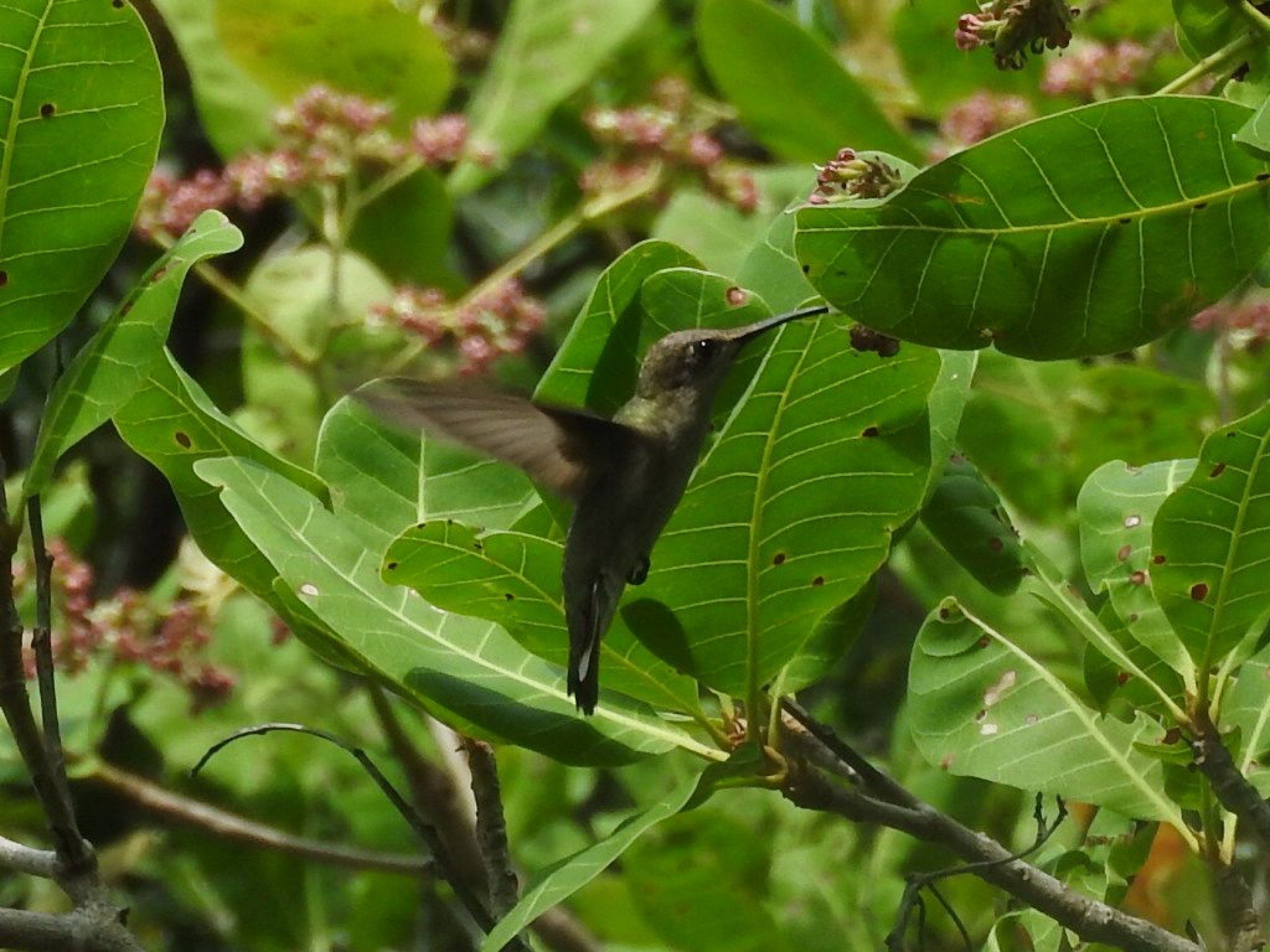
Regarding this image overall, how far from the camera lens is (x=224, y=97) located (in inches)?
116

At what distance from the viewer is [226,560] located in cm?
141

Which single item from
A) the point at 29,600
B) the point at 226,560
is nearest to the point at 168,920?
the point at 29,600

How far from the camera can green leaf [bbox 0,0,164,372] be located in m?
1.25

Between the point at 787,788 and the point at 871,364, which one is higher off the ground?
the point at 871,364

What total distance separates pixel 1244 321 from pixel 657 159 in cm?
100

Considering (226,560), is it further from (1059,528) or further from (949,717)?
(1059,528)

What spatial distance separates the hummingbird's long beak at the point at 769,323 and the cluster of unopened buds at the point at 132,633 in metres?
1.14

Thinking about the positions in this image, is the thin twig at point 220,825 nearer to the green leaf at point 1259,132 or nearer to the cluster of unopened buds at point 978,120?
the cluster of unopened buds at point 978,120

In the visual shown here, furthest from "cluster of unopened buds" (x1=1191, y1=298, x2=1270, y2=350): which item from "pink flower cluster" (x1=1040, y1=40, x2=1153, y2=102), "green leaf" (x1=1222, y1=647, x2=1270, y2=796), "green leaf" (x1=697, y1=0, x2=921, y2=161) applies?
"green leaf" (x1=1222, y1=647, x2=1270, y2=796)

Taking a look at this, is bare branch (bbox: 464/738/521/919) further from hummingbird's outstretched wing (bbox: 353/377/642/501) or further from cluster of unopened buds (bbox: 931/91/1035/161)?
cluster of unopened buds (bbox: 931/91/1035/161)

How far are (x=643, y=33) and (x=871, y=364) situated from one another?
92.2 inches

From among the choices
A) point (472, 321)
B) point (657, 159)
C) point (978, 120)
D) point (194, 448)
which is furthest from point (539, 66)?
point (194, 448)

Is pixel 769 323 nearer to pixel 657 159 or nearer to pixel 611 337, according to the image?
pixel 611 337

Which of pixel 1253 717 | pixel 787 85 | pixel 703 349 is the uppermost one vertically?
pixel 703 349
